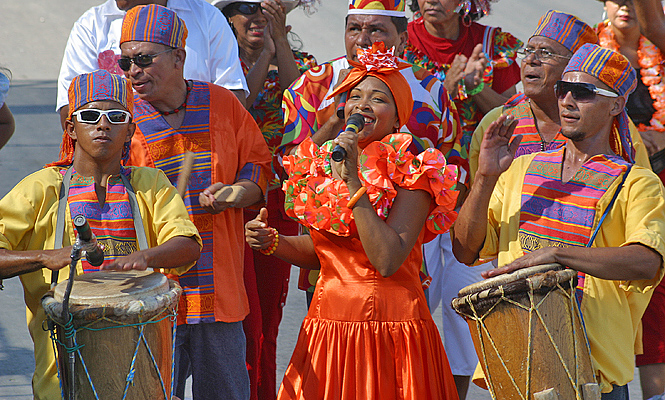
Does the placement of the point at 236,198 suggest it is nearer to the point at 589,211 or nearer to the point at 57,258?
the point at 57,258

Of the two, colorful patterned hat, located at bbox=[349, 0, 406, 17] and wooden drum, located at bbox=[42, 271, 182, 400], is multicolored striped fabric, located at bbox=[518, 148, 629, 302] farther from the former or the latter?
wooden drum, located at bbox=[42, 271, 182, 400]

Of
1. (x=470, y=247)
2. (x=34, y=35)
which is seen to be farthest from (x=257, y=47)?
(x=34, y=35)

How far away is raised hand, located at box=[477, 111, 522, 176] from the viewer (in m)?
3.50

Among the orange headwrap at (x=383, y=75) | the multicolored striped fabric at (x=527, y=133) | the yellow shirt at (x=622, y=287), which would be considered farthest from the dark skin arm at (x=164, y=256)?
the multicolored striped fabric at (x=527, y=133)

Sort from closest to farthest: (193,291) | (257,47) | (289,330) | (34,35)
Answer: (193,291) < (257,47) < (289,330) < (34,35)

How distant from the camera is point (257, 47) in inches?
220

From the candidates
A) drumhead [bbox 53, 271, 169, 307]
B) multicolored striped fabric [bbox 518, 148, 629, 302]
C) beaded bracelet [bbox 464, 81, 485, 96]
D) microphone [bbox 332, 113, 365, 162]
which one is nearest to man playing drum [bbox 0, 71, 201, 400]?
drumhead [bbox 53, 271, 169, 307]

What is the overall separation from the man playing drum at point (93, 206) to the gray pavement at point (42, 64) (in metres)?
2.48

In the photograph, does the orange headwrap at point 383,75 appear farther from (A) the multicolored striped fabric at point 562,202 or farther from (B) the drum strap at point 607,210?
(B) the drum strap at point 607,210

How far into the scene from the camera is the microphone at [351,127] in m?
3.34

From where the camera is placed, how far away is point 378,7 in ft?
15.4

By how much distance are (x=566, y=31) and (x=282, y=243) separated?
76.4 inches

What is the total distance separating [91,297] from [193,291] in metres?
1.10

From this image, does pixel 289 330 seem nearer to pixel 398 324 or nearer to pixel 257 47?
pixel 257 47
